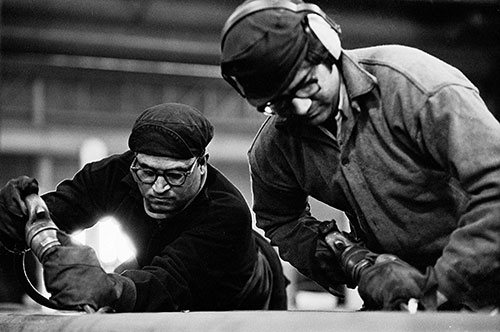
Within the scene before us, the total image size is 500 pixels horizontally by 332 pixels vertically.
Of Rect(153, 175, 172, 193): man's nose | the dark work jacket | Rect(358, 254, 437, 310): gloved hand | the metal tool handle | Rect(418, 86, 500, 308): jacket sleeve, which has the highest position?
Rect(418, 86, 500, 308): jacket sleeve

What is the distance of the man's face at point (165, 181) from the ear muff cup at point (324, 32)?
57 cm

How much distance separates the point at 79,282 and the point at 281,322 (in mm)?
718

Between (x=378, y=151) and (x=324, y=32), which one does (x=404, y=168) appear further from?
(x=324, y=32)

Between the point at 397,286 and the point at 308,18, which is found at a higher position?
the point at 308,18

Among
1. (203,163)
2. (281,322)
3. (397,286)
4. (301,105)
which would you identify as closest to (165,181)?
(203,163)

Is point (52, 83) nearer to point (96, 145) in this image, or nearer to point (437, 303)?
point (96, 145)

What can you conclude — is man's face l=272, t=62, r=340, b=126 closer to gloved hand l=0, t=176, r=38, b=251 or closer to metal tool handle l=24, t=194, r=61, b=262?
metal tool handle l=24, t=194, r=61, b=262

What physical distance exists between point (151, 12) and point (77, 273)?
455 centimetres

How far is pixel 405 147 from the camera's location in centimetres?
158

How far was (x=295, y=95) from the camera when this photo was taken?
1.52 metres

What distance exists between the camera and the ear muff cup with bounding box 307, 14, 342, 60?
4.91 ft

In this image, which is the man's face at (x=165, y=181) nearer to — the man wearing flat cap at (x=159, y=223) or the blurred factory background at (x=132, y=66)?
the man wearing flat cap at (x=159, y=223)

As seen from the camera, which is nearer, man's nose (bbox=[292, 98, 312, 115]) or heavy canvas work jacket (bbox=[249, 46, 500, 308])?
heavy canvas work jacket (bbox=[249, 46, 500, 308])

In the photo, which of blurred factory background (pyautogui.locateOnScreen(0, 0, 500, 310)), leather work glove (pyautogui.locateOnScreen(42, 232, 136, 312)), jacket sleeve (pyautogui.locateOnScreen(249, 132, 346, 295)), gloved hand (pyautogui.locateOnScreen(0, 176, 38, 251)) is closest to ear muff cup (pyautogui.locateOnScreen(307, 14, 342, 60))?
jacket sleeve (pyautogui.locateOnScreen(249, 132, 346, 295))
